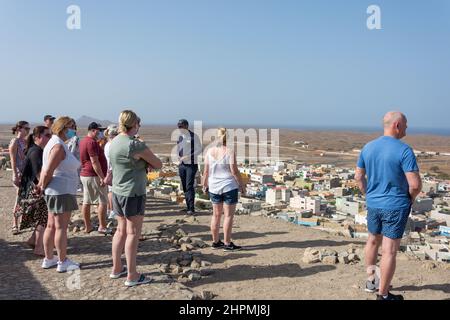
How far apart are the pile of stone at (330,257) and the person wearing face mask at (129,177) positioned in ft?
8.75

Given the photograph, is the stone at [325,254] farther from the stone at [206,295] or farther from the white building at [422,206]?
the white building at [422,206]

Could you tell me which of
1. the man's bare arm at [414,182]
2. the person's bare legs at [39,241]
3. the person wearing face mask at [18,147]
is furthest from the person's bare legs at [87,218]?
the man's bare arm at [414,182]

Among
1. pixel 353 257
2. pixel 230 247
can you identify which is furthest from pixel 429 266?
pixel 230 247

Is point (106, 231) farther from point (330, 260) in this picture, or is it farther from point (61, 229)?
point (330, 260)

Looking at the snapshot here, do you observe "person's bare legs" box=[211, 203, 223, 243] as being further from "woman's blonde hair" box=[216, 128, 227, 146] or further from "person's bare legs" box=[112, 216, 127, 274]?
"person's bare legs" box=[112, 216, 127, 274]

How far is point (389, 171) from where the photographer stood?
3801 millimetres

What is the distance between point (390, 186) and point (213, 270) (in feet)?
8.35

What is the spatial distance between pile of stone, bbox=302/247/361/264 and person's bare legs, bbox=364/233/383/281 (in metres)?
1.27

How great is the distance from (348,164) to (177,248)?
179 feet

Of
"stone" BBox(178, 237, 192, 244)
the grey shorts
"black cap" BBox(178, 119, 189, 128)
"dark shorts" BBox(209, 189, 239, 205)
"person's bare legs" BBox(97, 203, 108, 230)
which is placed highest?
"black cap" BBox(178, 119, 189, 128)

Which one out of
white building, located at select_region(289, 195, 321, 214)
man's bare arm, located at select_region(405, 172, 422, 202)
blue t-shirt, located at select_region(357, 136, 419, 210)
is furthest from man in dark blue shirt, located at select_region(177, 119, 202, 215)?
white building, located at select_region(289, 195, 321, 214)

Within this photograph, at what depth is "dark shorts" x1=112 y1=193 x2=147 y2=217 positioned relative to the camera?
412cm
